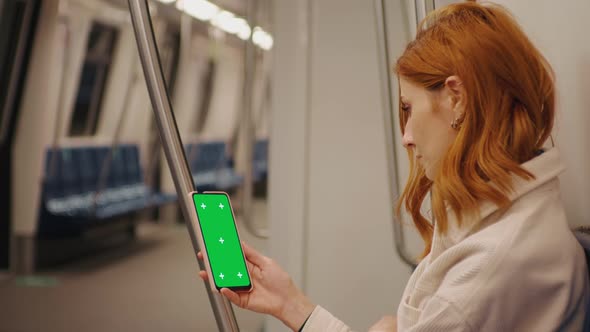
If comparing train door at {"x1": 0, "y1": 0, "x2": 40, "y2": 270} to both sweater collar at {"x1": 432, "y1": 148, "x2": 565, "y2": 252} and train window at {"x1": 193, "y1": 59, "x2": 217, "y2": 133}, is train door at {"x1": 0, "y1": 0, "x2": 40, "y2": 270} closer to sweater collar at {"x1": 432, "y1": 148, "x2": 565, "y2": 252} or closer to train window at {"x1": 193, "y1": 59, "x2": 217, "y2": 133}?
sweater collar at {"x1": 432, "y1": 148, "x2": 565, "y2": 252}

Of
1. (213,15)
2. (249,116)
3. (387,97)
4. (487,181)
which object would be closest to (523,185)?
(487,181)

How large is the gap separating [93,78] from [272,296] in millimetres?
7481

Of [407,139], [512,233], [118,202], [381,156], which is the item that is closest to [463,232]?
[512,233]

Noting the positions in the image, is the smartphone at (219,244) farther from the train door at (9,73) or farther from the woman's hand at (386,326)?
the train door at (9,73)

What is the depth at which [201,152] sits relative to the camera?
35.0ft

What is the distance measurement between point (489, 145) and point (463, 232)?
0.14 metres

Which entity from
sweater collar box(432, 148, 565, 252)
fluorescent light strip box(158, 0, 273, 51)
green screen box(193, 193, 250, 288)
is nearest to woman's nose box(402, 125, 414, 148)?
sweater collar box(432, 148, 565, 252)

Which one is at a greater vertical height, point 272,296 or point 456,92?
point 456,92

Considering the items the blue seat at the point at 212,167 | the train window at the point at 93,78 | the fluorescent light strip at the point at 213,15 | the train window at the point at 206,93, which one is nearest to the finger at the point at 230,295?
the fluorescent light strip at the point at 213,15

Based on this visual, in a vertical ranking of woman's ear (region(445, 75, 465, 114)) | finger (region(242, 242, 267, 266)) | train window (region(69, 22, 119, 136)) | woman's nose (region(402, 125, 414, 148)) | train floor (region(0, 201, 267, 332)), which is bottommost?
train floor (region(0, 201, 267, 332))

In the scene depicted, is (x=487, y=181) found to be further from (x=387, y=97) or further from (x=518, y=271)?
(x=387, y=97)

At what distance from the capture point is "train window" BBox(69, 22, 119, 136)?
793cm

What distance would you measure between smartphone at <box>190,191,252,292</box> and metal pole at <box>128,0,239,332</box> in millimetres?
22

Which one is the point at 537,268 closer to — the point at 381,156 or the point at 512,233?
the point at 512,233
